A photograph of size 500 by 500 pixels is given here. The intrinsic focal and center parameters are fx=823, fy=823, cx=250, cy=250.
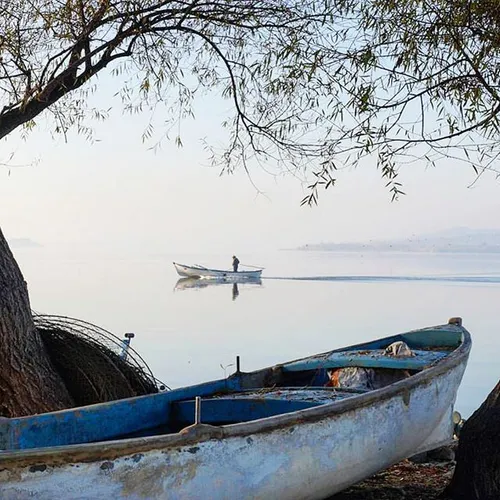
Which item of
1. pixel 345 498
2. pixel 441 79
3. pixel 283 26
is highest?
pixel 283 26

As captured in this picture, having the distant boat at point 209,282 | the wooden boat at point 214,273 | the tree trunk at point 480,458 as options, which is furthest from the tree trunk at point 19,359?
the wooden boat at point 214,273

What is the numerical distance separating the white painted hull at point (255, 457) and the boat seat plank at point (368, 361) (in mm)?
450

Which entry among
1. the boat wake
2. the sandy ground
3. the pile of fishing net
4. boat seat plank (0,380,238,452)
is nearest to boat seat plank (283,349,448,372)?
the sandy ground

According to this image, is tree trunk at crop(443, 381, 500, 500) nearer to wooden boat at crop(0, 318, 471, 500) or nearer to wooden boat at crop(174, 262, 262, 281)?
wooden boat at crop(0, 318, 471, 500)

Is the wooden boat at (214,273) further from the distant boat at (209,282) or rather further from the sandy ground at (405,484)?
the sandy ground at (405,484)

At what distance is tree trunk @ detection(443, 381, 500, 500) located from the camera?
4.84 meters

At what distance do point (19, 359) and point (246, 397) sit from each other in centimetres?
162

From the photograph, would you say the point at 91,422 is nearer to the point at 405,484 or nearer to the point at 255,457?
the point at 255,457

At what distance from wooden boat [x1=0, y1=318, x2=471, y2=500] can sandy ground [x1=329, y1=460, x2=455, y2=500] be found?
0.27 metres

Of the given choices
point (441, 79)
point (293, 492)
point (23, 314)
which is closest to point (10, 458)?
point (293, 492)

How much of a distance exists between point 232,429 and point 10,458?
106 cm

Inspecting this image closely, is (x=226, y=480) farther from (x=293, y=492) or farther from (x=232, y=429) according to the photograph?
(x=293, y=492)

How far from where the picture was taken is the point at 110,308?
2592 centimetres

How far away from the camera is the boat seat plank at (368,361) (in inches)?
235
